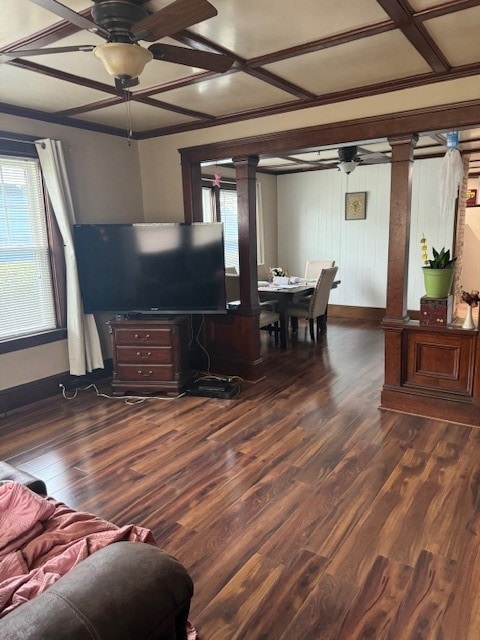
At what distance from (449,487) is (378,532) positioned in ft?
2.08

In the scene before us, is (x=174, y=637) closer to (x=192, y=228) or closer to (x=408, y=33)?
(x=408, y=33)

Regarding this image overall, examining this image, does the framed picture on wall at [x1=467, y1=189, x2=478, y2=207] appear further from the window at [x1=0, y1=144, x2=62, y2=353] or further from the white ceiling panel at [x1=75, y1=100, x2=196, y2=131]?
the window at [x1=0, y1=144, x2=62, y2=353]

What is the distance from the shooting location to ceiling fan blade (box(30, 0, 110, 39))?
169 centimetres

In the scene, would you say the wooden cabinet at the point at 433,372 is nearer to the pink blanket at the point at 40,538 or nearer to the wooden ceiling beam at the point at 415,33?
the wooden ceiling beam at the point at 415,33

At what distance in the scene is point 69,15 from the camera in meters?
1.77

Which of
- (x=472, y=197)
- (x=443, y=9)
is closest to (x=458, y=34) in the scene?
(x=443, y=9)

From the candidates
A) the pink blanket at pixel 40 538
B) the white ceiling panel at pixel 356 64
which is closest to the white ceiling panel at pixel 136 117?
the white ceiling panel at pixel 356 64

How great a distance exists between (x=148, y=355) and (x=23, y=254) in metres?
1.38

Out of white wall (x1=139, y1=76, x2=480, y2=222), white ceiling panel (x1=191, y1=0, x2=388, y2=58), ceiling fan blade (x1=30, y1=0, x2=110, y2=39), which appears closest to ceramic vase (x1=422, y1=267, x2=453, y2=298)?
white wall (x1=139, y1=76, x2=480, y2=222)

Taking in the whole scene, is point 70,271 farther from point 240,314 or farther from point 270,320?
point 270,320

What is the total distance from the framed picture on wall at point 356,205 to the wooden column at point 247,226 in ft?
11.2

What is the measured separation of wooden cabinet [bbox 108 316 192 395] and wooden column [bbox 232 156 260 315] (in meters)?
0.70

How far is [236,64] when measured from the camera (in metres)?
2.76

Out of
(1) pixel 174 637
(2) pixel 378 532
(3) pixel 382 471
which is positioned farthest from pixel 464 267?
(1) pixel 174 637
